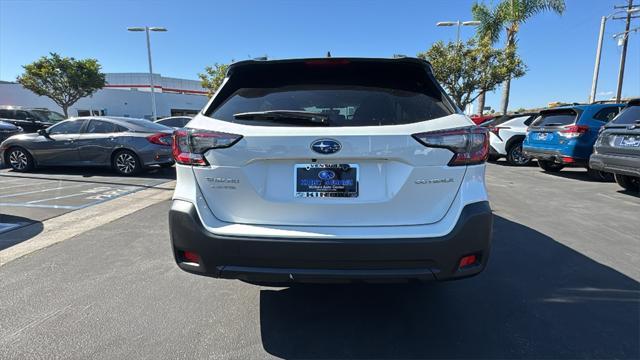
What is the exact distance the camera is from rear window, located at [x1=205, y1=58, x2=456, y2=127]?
2.29 metres

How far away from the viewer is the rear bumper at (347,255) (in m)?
2.09

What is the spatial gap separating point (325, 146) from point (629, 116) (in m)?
7.11

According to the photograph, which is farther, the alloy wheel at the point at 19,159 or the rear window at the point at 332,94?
the alloy wheel at the point at 19,159

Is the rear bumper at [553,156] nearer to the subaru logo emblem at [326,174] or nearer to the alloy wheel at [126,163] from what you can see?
the subaru logo emblem at [326,174]

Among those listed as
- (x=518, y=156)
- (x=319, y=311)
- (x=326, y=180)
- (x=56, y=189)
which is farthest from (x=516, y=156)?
(x=56, y=189)

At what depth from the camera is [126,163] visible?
920 centimetres

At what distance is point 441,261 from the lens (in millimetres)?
2111

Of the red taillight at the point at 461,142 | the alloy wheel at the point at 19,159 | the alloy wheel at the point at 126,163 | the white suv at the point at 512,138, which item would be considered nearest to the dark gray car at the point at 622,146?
the white suv at the point at 512,138

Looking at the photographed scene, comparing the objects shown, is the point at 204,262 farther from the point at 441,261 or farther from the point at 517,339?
the point at 517,339

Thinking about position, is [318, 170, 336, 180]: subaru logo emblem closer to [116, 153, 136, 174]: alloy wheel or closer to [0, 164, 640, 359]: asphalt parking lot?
[0, 164, 640, 359]: asphalt parking lot

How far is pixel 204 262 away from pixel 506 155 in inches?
476

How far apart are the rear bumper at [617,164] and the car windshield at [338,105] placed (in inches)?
226

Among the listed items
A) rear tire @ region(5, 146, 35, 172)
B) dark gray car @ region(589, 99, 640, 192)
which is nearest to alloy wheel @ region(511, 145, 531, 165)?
dark gray car @ region(589, 99, 640, 192)

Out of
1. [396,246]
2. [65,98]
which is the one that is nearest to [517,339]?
[396,246]
